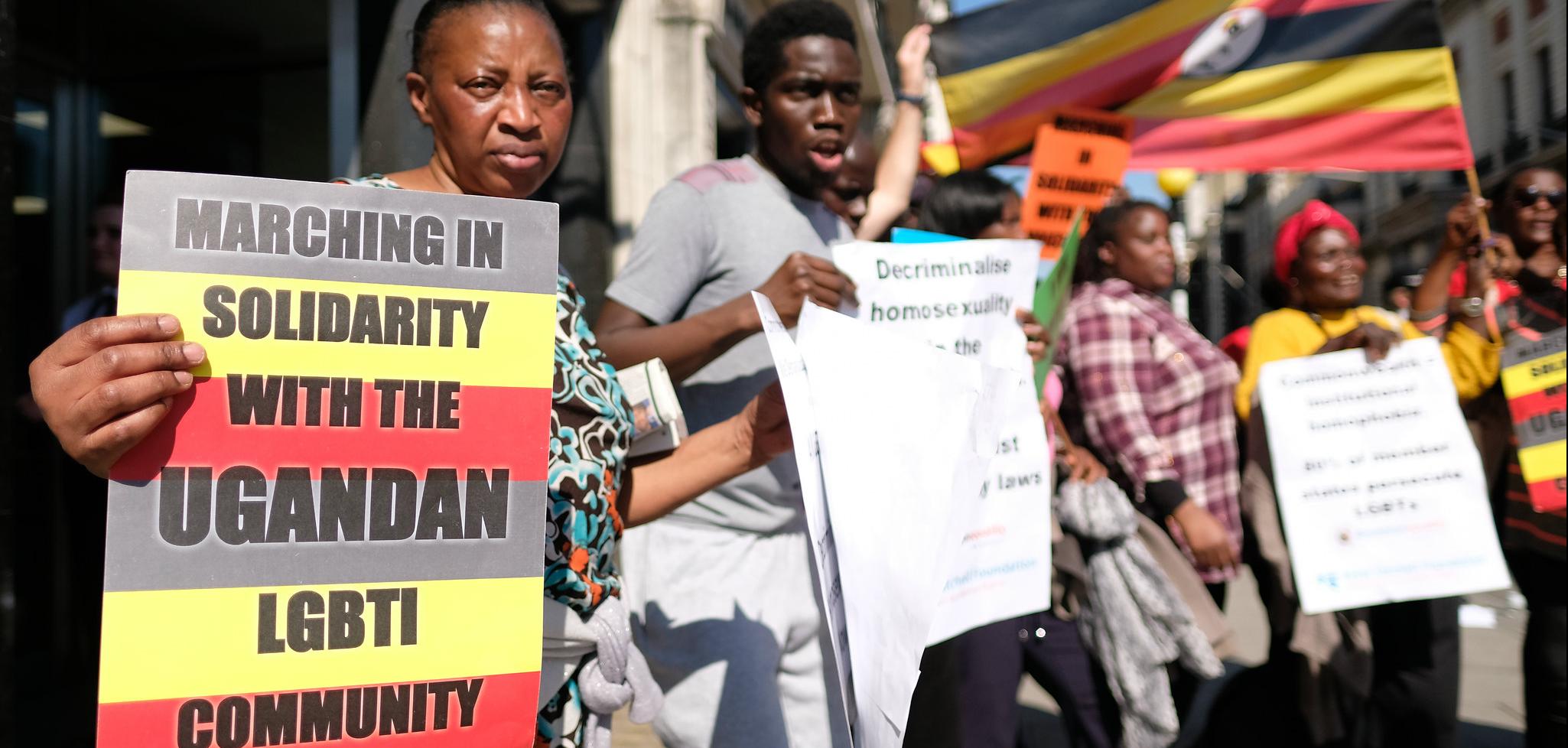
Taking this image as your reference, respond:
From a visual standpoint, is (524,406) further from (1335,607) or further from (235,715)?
(1335,607)

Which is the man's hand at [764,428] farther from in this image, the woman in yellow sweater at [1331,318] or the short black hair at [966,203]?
the woman in yellow sweater at [1331,318]

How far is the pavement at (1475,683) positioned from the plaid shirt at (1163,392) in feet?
2.73

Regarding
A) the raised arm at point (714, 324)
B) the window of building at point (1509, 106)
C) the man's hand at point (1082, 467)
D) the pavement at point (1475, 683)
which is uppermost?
the window of building at point (1509, 106)

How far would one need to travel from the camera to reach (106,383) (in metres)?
1.22

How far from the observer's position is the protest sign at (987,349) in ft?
8.43

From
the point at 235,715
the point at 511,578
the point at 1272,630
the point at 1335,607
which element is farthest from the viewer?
the point at 1272,630

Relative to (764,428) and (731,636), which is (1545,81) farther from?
(764,428)

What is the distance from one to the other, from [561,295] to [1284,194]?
240 ft

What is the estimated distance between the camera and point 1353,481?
3654 mm

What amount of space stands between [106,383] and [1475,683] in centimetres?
607

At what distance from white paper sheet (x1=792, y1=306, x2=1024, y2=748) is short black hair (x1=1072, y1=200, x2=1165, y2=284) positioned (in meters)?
2.54

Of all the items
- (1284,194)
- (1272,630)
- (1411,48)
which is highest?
(1284,194)

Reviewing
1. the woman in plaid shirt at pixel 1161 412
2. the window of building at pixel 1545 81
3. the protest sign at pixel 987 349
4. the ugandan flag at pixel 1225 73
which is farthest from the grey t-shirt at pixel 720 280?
the window of building at pixel 1545 81

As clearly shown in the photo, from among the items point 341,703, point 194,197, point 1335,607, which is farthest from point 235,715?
point 1335,607
